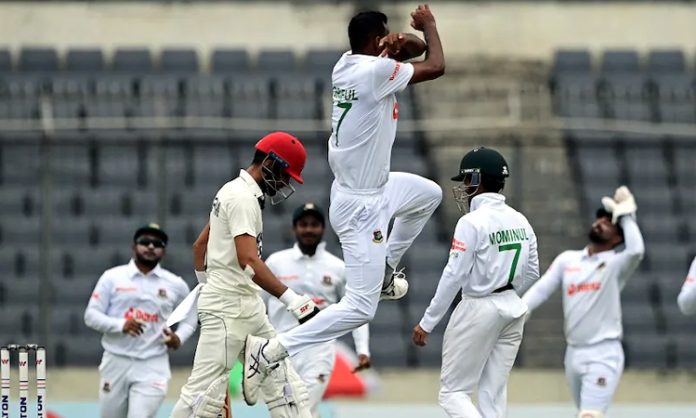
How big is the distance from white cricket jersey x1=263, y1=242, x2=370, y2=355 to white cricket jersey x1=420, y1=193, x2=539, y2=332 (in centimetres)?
258

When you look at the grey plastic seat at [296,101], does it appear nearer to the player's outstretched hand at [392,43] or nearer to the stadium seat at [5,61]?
the stadium seat at [5,61]

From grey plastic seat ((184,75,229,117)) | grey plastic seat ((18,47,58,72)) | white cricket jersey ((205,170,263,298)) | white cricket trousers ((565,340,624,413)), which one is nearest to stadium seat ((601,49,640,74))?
grey plastic seat ((184,75,229,117))

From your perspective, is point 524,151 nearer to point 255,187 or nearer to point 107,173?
point 107,173

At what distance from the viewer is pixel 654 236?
2080 cm

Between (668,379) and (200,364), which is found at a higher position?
(200,364)

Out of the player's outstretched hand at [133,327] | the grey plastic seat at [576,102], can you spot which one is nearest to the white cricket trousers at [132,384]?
the player's outstretched hand at [133,327]

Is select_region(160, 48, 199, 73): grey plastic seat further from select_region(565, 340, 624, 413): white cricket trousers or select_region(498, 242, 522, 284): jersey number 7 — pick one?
select_region(498, 242, 522, 284): jersey number 7

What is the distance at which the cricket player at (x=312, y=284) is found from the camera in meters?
13.6

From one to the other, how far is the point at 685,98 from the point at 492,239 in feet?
39.2

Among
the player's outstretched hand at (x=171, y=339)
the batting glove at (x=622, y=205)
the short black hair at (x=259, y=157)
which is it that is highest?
the short black hair at (x=259, y=157)

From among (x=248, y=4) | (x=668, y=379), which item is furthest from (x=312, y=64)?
(x=668, y=379)

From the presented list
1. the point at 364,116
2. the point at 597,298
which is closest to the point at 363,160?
the point at 364,116

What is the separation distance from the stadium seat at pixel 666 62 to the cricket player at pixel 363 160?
13870 mm

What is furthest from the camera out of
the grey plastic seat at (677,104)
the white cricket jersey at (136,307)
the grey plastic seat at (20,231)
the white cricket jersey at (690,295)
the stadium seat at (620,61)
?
the stadium seat at (620,61)
